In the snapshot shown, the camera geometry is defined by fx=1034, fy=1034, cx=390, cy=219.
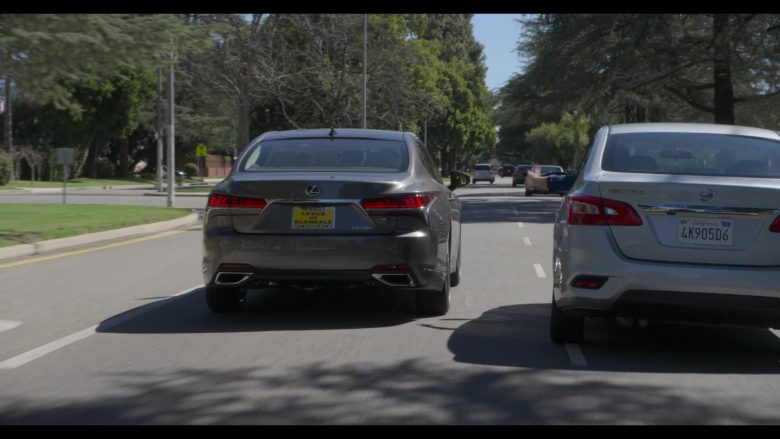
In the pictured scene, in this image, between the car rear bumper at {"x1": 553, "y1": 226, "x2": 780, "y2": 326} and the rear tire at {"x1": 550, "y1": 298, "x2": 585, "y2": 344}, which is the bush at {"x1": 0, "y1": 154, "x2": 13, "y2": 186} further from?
the car rear bumper at {"x1": 553, "y1": 226, "x2": 780, "y2": 326}

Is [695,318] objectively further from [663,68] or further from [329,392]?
[663,68]

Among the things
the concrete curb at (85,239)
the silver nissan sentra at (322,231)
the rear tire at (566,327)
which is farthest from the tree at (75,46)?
the rear tire at (566,327)

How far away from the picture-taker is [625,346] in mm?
7910

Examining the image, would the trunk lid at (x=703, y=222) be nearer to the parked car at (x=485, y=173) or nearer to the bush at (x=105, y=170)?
the parked car at (x=485, y=173)

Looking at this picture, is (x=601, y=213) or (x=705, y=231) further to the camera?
(x=601, y=213)

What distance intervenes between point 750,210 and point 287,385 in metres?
3.25

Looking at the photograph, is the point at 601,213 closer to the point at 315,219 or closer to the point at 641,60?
the point at 315,219

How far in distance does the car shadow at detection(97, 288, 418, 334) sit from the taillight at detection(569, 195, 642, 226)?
222 centimetres

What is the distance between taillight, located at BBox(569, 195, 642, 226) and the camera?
7.04 meters

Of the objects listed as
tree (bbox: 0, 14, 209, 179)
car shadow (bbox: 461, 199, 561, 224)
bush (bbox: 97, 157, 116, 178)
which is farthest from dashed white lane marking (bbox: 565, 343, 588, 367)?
bush (bbox: 97, 157, 116, 178)

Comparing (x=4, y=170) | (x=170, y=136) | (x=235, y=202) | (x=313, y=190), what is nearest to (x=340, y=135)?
(x=313, y=190)

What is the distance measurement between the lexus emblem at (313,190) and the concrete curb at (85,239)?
25.9 ft

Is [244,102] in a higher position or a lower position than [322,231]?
higher

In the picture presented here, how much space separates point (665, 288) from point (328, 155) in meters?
3.52
